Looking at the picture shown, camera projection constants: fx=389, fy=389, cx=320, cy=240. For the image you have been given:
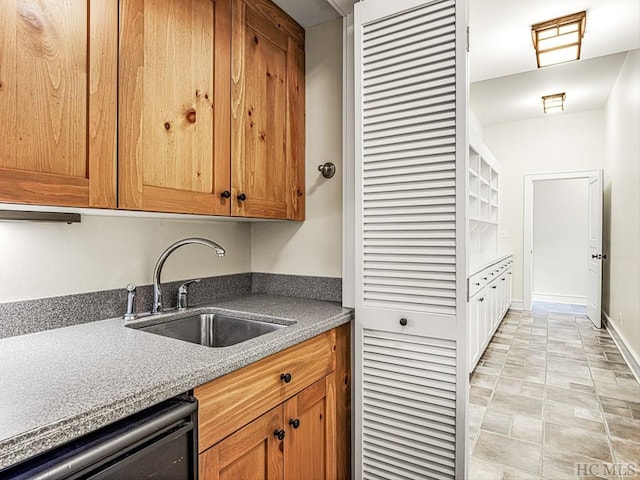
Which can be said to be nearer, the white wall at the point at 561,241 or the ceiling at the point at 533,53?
the ceiling at the point at 533,53

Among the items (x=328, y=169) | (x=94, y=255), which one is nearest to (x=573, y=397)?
(x=328, y=169)

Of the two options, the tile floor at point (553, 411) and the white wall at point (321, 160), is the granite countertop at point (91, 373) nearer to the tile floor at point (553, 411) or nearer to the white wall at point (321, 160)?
the white wall at point (321, 160)

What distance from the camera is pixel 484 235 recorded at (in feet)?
17.1

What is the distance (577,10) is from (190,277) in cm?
296

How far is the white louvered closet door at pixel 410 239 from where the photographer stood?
4.83 feet

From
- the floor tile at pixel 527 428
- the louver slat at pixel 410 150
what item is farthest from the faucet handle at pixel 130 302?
the floor tile at pixel 527 428

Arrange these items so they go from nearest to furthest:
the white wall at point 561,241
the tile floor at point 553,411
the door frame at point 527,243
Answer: the tile floor at point 553,411 → the door frame at point 527,243 → the white wall at point 561,241

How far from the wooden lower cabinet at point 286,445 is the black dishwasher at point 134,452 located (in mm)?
95

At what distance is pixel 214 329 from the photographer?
1711 mm

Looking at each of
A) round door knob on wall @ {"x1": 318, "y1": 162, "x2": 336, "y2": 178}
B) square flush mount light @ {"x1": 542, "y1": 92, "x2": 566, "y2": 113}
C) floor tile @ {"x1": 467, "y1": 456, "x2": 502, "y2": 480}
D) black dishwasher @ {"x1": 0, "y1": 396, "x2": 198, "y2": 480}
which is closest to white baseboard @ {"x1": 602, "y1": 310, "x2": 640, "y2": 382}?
floor tile @ {"x1": 467, "y1": 456, "x2": 502, "y2": 480}

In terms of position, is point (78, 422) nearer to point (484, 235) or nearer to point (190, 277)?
point (190, 277)

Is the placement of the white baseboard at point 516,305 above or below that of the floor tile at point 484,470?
above

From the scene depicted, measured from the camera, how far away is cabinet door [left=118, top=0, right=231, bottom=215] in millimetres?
1183

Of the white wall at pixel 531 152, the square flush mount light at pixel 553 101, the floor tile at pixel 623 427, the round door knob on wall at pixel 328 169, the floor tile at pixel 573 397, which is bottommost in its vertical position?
the floor tile at pixel 623 427
